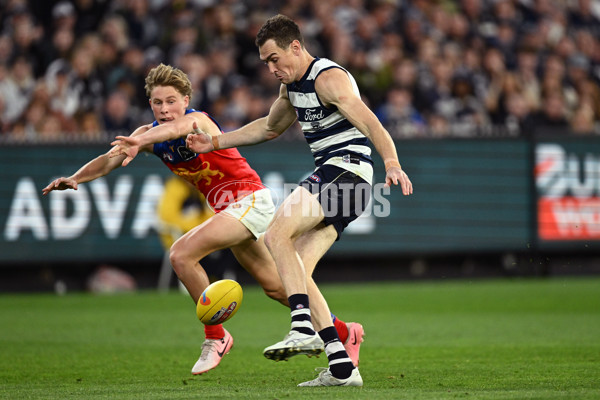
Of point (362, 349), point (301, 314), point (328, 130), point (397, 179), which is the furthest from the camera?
point (362, 349)

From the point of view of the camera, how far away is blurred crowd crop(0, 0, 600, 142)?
15.2m

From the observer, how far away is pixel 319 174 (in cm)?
651

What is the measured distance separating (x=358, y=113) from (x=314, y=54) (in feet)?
35.6

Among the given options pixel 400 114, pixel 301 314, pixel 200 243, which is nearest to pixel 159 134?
pixel 200 243

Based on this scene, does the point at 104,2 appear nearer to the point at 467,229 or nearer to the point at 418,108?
the point at 418,108

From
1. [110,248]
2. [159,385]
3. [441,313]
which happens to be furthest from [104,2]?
[159,385]

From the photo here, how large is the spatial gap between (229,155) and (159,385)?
82.1 inches

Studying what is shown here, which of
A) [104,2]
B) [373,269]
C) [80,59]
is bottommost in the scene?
[373,269]

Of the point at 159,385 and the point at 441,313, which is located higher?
the point at 159,385

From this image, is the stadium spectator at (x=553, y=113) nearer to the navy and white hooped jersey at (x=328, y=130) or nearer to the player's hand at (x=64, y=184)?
the navy and white hooped jersey at (x=328, y=130)

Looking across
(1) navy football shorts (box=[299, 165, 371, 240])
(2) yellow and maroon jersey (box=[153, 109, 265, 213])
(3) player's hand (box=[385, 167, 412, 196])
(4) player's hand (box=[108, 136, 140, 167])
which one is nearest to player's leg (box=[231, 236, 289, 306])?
(2) yellow and maroon jersey (box=[153, 109, 265, 213])

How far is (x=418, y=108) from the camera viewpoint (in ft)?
55.7

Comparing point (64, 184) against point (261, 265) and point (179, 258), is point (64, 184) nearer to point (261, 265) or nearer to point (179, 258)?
point (179, 258)

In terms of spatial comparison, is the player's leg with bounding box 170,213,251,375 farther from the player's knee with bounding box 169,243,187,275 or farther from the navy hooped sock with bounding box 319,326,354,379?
the navy hooped sock with bounding box 319,326,354,379
